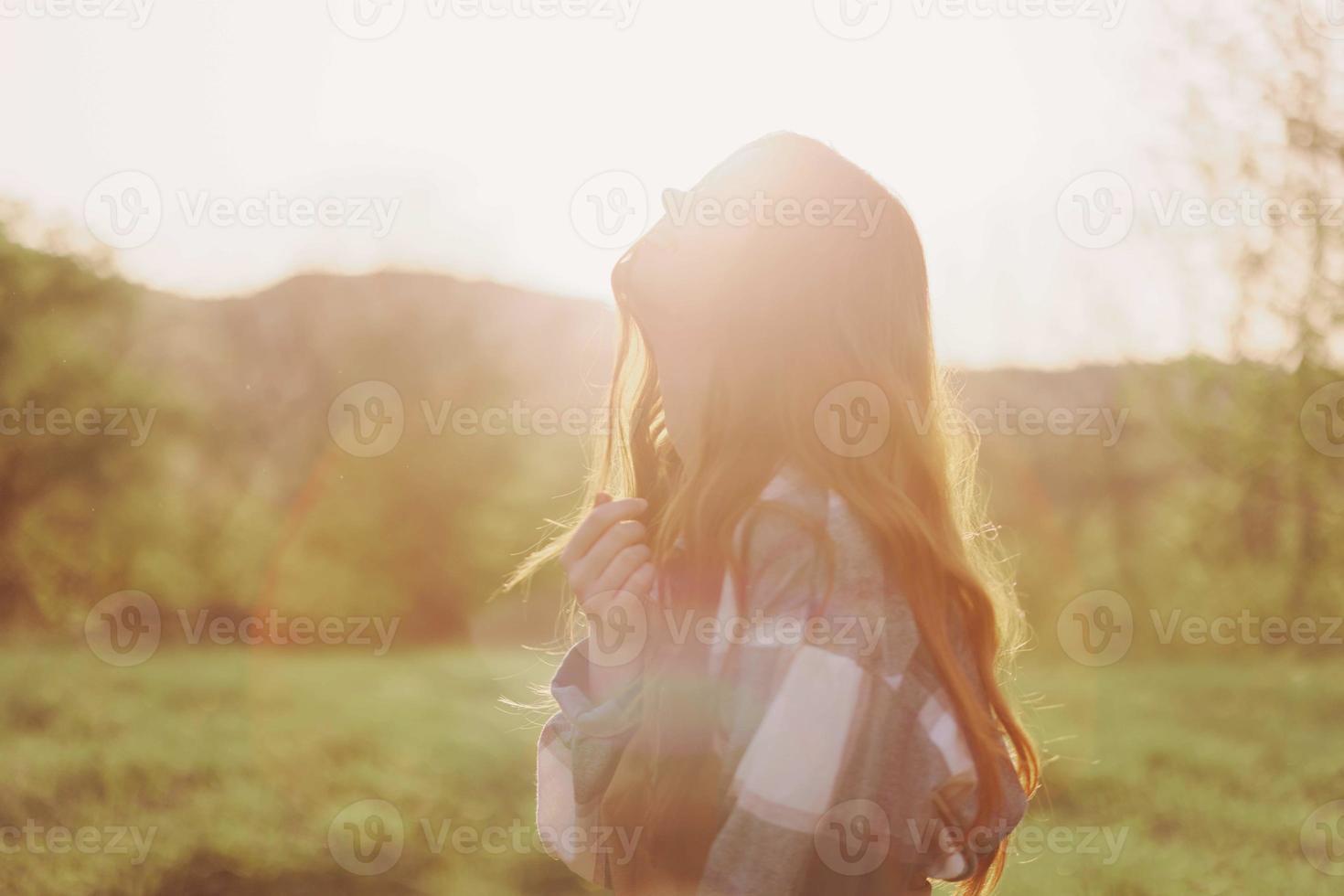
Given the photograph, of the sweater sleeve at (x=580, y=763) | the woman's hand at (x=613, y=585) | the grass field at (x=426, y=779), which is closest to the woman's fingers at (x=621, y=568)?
the woman's hand at (x=613, y=585)

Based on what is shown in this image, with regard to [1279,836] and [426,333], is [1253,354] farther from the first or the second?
[426,333]

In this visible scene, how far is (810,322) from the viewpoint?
1.77 meters

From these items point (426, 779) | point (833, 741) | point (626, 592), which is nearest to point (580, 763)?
point (626, 592)

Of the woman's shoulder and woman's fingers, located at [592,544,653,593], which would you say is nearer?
the woman's shoulder

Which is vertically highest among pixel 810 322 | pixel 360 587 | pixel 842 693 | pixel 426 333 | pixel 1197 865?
pixel 810 322

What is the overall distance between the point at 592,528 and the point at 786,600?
1.22 ft

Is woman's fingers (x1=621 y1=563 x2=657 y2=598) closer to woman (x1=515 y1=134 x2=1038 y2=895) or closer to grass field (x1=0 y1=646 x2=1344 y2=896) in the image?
woman (x1=515 y1=134 x2=1038 y2=895)

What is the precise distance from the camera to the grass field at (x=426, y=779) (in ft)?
19.4

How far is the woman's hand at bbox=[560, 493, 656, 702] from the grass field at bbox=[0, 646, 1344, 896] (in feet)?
9.55

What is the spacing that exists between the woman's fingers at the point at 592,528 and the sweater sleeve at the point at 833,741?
0.88ft

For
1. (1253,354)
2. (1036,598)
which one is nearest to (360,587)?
(1036,598)

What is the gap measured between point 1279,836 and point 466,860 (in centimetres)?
502

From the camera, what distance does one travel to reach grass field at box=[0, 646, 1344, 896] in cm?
590

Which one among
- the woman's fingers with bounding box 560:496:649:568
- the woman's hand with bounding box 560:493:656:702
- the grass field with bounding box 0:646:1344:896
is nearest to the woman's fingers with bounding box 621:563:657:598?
the woman's hand with bounding box 560:493:656:702
